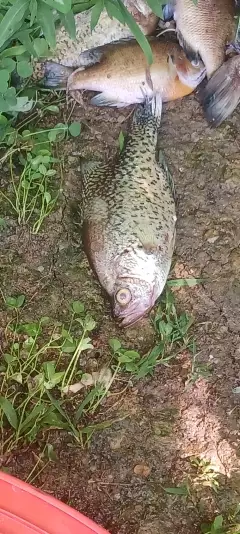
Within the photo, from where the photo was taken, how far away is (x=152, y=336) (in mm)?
2369

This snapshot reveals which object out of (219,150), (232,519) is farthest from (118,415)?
(219,150)

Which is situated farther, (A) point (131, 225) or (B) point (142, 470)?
(A) point (131, 225)

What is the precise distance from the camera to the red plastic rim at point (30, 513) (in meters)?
1.76

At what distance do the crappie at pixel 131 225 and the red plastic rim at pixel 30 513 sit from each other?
2.31ft

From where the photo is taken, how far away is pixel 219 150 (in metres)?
2.59

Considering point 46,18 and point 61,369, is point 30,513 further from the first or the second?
point 46,18

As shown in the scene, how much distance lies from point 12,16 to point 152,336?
113 cm

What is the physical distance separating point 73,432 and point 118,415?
6.4 inches

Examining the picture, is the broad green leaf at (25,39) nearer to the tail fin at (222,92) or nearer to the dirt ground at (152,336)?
the dirt ground at (152,336)

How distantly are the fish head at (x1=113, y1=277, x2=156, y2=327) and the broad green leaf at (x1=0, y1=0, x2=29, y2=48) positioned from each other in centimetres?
86

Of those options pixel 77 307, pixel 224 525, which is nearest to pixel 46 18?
pixel 77 307

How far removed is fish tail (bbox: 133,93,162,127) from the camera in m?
2.55

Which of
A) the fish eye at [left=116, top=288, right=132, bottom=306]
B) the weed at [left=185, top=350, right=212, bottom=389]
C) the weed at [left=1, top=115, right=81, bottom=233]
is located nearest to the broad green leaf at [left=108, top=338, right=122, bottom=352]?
the fish eye at [left=116, top=288, right=132, bottom=306]

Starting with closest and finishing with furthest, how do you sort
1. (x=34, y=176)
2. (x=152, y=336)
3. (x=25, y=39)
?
(x=25, y=39)
(x=152, y=336)
(x=34, y=176)
